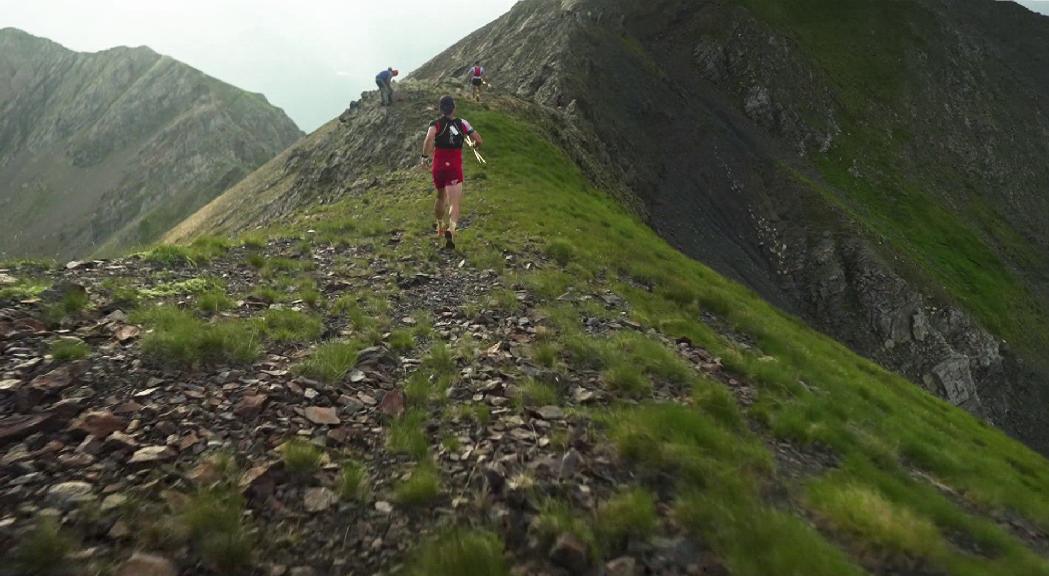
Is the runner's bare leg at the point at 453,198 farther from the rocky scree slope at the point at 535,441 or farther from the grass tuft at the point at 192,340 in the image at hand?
the grass tuft at the point at 192,340

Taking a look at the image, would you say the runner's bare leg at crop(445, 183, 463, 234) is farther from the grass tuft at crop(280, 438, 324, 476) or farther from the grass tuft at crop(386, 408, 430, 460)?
the grass tuft at crop(280, 438, 324, 476)

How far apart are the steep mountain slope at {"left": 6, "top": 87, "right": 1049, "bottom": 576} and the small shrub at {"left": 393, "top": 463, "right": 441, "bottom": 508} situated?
0.04 m

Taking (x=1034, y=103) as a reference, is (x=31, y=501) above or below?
below

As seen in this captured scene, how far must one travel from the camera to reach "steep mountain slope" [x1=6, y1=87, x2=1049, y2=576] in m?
4.78

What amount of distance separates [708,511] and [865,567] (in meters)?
1.52

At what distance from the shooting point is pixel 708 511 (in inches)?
211

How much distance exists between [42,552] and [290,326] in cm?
533

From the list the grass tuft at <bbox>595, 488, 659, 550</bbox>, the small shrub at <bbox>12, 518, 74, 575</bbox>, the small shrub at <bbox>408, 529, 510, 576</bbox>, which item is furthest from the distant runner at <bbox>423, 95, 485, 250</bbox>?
the small shrub at <bbox>12, 518, 74, 575</bbox>

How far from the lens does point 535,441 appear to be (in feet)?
20.9

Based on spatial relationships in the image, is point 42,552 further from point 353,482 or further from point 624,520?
point 624,520

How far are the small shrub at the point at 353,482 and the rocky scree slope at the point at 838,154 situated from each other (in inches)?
1422

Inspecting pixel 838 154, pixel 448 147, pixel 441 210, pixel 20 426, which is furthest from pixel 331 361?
pixel 838 154

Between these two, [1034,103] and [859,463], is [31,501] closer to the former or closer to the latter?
[859,463]

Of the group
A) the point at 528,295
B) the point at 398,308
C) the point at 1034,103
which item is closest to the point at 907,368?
the point at 528,295
